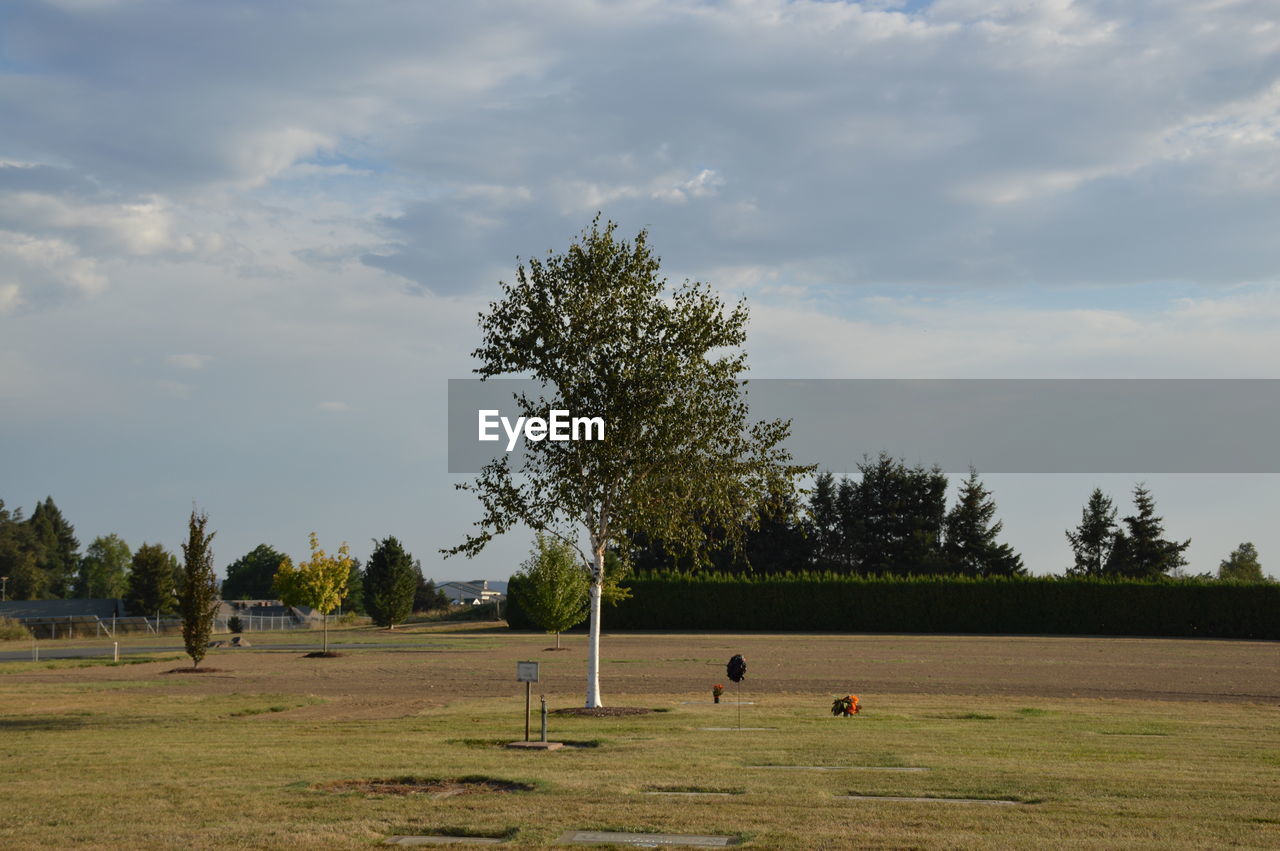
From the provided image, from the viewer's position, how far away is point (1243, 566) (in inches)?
4717

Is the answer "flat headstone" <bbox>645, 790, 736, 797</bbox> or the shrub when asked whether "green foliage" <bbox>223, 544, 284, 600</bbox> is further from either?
"flat headstone" <bbox>645, 790, 736, 797</bbox>

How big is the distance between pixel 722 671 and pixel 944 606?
35528 millimetres

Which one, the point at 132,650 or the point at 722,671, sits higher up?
the point at 722,671

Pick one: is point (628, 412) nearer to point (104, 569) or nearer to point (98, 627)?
point (98, 627)

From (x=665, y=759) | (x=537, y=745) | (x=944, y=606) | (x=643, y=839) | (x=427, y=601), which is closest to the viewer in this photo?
(x=643, y=839)

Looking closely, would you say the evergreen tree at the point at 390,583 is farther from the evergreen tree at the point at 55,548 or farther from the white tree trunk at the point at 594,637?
the evergreen tree at the point at 55,548

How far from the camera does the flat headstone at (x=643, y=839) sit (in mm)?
8258

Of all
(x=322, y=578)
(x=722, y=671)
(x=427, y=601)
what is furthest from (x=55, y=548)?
(x=722, y=671)

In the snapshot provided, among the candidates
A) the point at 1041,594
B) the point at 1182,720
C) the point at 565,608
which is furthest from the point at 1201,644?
the point at 1182,720

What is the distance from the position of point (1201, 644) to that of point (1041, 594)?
11601 millimetres

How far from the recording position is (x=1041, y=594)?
64375 millimetres

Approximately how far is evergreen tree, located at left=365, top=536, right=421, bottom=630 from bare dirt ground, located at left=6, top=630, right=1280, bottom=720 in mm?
17027

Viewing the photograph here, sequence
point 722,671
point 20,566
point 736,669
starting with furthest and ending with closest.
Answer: point 20,566, point 722,671, point 736,669

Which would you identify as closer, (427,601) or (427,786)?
(427,786)
